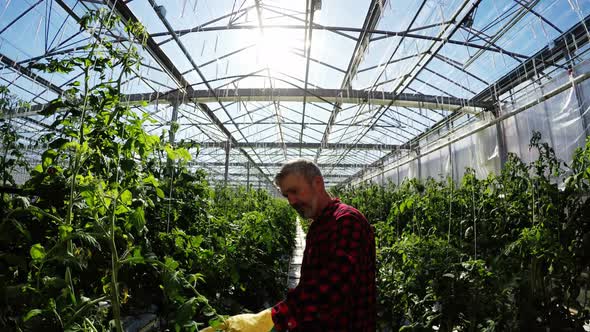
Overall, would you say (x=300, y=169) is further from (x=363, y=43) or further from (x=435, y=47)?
(x=435, y=47)

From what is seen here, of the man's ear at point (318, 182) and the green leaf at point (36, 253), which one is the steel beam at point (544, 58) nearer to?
the man's ear at point (318, 182)

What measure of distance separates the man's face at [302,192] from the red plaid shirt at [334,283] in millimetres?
127

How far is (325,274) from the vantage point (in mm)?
1281

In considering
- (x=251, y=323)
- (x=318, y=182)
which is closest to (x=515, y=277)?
(x=318, y=182)

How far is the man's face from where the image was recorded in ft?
5.26

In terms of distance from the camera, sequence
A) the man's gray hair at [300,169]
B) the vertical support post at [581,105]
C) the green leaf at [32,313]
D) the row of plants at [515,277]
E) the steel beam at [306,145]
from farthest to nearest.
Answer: the steel beam at [306,145]
the vertical support post at [581,105]
the row of plants at [515,277]
the man's gray hair at [300,169]
the green leaf at [32,313]

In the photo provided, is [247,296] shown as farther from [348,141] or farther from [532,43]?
[348,141]

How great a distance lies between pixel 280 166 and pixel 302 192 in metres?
1.97

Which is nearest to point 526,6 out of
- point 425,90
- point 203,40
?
point 425,90

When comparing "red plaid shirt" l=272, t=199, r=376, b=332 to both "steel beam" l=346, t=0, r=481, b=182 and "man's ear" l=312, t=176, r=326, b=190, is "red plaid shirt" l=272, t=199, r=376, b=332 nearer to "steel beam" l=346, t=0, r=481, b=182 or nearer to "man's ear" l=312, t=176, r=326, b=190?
"man's ear" l=312, t=176, r=326, b=190

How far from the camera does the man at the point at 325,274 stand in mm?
1265

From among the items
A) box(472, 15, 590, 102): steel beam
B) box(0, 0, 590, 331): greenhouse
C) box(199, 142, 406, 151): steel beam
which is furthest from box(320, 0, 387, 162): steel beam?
box(199, 142, 406, 151): steel beam

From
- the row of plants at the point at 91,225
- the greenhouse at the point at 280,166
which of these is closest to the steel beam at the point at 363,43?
the greenhouse at the point at 280,166

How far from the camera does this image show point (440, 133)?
9539mm
